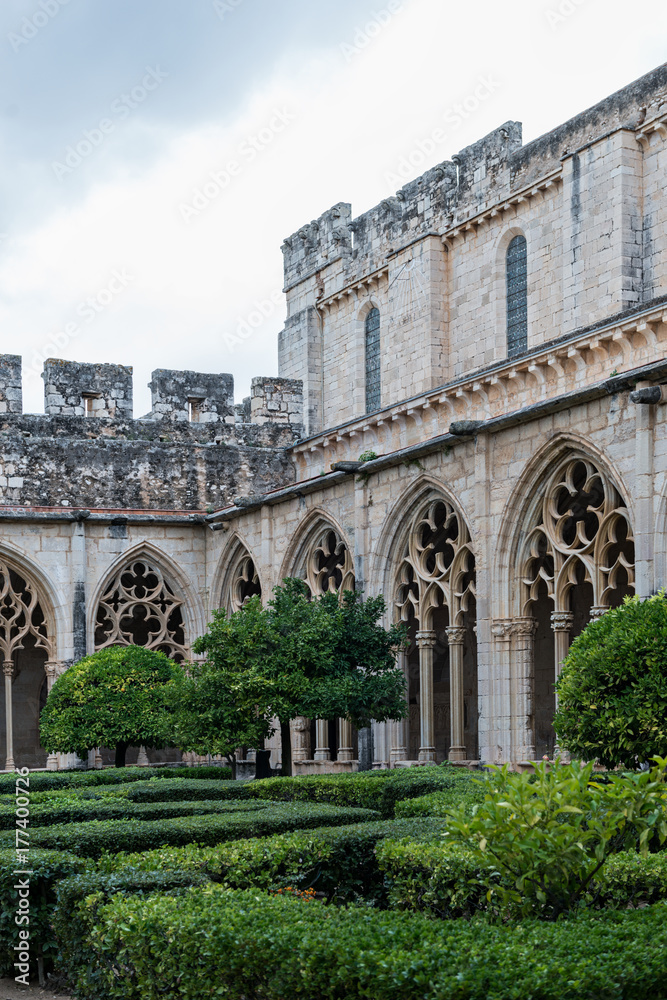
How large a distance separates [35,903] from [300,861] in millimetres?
1447

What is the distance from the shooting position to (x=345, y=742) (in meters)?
17.3

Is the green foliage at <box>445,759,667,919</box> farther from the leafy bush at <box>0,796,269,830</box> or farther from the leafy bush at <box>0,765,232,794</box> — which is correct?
the leafy bush at <box>0,765,232,794</box>

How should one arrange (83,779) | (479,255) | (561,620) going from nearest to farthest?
(561,620) → (83,779) → (479,255)

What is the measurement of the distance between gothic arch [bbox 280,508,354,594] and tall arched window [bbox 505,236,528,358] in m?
4.26

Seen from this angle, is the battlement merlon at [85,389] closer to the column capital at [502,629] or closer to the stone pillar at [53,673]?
the stone pillar at [53,673]

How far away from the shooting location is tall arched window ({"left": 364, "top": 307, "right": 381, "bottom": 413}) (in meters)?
24.6

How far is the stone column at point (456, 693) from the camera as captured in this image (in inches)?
597

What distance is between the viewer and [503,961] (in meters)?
4.96

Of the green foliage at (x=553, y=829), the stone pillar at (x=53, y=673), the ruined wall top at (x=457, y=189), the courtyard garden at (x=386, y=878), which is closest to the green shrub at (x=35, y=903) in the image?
the courtyard garden at (x=386, y=878)

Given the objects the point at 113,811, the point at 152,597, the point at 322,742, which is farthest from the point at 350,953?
the point at 152,597

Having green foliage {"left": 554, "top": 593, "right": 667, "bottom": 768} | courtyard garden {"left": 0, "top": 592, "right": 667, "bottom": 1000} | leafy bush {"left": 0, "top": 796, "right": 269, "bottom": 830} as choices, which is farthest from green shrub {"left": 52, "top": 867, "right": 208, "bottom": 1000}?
leafy bush {"left": 0, "top": 796, "right": 269, "bottom": 830}

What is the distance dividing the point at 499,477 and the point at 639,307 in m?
3.09

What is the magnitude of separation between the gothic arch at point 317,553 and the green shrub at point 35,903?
10.1m

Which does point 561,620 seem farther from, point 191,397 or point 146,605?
point 191,397
